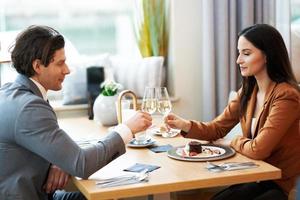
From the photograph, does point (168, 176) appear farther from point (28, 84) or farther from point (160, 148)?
point (28, 84)

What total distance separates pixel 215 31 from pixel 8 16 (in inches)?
56.6

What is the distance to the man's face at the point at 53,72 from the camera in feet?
6.16

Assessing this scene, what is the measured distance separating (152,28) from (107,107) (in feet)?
3.20

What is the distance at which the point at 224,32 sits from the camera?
339cm

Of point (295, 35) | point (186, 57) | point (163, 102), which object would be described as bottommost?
point (163, 102)

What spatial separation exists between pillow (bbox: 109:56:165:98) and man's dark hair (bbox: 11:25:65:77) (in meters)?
1.69

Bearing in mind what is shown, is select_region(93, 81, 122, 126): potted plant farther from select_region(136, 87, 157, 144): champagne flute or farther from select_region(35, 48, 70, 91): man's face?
select_region(35, 48, 70, 91): man's face

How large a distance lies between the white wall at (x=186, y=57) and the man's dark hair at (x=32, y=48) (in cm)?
174

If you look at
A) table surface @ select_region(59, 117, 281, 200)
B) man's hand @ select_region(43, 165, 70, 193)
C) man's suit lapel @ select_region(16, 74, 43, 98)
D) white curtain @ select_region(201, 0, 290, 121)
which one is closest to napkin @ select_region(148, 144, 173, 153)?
table surface @ select_region(59, 117, 281, 200)

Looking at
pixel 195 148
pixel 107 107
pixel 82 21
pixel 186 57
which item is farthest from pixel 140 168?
pixel 82 21

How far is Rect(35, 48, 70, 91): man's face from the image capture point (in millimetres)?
1877

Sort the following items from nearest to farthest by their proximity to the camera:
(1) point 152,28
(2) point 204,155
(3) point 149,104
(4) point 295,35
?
1. (2) point 204,155
2. (3) point 149,104
3. (4) point 295,35
4. (1) point 152,28

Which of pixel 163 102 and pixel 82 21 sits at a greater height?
pixel 82 21

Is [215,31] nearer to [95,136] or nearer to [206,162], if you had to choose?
[95,136]
